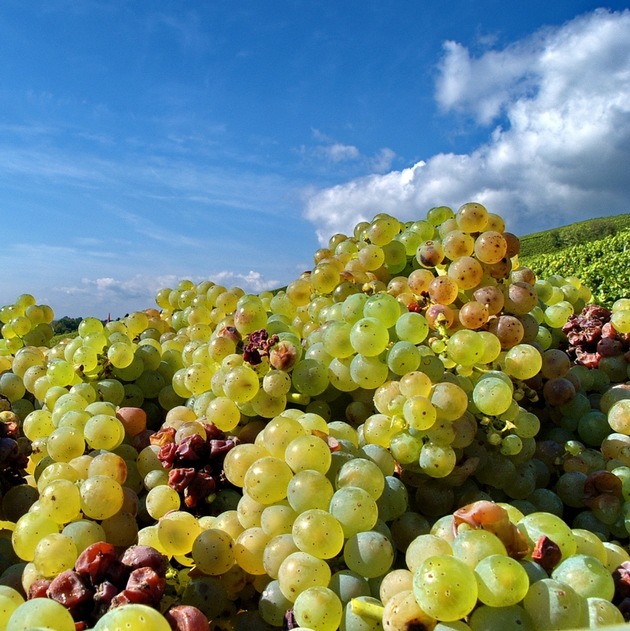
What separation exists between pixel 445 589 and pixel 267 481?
18.5 inches

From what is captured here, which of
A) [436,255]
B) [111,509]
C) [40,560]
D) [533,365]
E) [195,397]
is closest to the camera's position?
[40,560]

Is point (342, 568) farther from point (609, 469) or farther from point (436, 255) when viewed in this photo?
point (436, 255)

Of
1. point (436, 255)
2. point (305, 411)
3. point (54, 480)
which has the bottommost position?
point (54, 480)

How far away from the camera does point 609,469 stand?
1514 mm

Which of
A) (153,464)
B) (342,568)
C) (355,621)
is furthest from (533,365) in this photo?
(153,464)

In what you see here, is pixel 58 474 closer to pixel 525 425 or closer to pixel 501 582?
pixel 501 582

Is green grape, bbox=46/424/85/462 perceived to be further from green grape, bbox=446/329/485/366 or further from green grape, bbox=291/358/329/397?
green grape, bbox=446/329/485/366

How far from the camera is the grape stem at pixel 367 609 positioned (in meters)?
0.96

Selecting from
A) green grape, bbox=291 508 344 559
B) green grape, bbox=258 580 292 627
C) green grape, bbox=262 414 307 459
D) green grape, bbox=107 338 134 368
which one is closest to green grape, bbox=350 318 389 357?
green grape, bbox=262 414 307 459

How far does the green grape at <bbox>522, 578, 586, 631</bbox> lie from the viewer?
88 centimetres

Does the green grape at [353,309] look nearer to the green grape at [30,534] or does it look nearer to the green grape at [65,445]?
the green grape at [65,445]

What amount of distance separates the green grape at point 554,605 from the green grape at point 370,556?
0.86 feet

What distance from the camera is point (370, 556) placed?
1.08 m

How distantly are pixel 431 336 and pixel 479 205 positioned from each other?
0.57m
